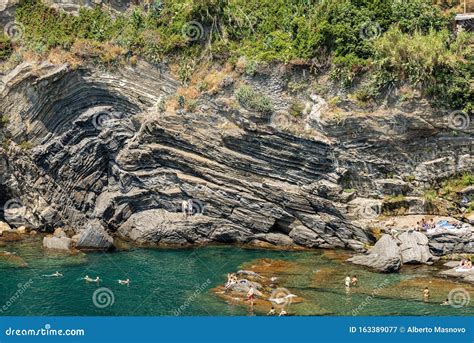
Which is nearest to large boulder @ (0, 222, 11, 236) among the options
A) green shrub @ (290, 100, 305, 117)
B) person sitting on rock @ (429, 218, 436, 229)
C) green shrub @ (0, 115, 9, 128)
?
green shrub @ (0, 115, 9, 128)

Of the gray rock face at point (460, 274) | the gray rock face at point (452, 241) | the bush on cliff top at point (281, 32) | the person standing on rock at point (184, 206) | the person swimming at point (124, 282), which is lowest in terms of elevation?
the person swimming at point (124, 282)

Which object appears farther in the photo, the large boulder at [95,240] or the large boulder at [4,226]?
the large boulder at [4,226]

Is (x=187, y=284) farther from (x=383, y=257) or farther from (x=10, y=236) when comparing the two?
(x=10, y=236)

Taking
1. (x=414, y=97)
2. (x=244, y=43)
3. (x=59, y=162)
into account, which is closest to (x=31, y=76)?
(x=59, y=162)

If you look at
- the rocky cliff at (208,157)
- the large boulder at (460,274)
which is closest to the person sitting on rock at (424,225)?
the rocky cliff at (208,157)

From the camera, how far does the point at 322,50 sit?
125 ft

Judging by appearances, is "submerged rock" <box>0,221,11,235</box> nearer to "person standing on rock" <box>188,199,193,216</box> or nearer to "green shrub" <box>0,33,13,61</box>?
"green shrub" <box>0,33,13,61</box>

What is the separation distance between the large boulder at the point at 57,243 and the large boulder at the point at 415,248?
64.7 feet

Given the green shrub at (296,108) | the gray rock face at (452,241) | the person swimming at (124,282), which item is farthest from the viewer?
A: the green shrub at (296,108)

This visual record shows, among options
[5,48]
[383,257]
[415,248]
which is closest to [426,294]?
[383,257]

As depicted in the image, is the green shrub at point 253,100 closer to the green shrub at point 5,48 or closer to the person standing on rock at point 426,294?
the person standing on rock at point 426,294

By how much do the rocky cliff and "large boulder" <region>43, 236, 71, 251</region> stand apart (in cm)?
171

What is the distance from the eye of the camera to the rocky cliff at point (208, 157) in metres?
36.6

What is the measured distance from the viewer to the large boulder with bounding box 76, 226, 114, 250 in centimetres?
3624
